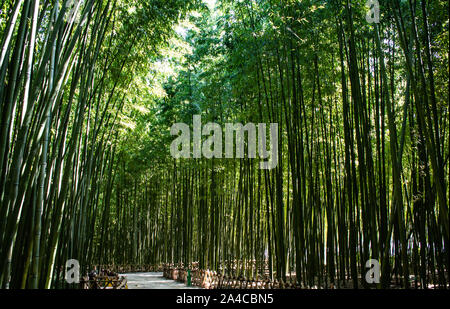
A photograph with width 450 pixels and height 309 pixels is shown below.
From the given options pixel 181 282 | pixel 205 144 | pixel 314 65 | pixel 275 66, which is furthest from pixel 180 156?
pixel 314 65

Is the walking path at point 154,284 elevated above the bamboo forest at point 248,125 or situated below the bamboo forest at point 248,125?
below

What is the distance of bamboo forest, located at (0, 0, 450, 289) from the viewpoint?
8.34 ft

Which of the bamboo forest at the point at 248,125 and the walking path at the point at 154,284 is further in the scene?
the walking path at the point at 154,284

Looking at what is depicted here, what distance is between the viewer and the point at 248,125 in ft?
20.1

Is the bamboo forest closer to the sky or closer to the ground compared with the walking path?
closer to the sky

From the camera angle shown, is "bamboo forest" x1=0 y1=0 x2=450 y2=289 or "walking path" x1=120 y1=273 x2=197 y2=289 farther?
"walking path" x1=120 y1=273 x2=197 y2=289

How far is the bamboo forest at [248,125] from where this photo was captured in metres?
2.54

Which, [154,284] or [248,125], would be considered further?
[154,284]

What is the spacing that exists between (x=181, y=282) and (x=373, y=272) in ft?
20.5

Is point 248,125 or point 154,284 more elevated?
point 248,125

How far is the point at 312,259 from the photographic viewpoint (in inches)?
199
